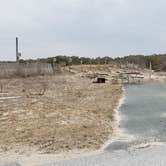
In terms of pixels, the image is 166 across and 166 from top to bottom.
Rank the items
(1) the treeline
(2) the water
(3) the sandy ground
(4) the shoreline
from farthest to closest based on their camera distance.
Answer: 1. (1) the treeline
2. (3) the sandy ground
3. (4) the shoreline
4. (2) the water

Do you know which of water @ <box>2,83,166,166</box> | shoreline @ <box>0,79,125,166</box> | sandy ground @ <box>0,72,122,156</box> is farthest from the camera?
sandy ground @ <box>0,72,122,156</box>

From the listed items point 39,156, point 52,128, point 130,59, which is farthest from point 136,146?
point 130,59

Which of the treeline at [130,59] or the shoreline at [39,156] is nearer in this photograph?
the shoreline at [39,156]

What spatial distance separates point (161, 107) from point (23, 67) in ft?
113

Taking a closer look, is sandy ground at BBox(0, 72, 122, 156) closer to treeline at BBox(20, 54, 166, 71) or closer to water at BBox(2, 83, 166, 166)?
water at BBox(2, 83, 166, 166)

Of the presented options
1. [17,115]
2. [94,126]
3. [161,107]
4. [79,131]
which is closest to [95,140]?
[79,131]

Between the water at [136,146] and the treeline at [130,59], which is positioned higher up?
the treeline at [130,59]

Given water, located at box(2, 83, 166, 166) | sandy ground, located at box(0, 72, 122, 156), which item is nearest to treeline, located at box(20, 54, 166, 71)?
sandy ground, located at box(0, 72, 122, 156)

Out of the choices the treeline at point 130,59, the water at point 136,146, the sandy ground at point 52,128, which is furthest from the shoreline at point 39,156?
the treeline at point 130,59

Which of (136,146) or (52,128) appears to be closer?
(136,146)

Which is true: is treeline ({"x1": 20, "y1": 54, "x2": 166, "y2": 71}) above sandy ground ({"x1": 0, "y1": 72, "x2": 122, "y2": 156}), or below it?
above

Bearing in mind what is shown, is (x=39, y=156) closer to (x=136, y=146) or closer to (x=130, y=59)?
(x=136, y=146)

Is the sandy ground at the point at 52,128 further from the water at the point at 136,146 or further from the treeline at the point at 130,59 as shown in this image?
the treeline at the point at 130,59

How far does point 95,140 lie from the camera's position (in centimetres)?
1102
